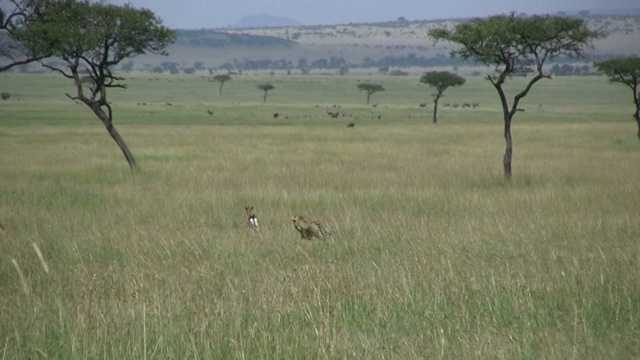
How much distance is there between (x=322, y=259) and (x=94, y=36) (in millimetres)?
16400

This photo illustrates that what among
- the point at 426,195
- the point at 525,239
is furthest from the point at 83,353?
the point at 426,195

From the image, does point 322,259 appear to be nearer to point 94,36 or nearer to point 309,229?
point 309,229

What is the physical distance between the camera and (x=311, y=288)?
321 inches

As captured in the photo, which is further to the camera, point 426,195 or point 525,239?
point 426,195

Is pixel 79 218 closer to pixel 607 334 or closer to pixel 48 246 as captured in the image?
pixel 48 246

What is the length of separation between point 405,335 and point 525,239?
17.8ft

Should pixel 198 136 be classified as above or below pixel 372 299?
below

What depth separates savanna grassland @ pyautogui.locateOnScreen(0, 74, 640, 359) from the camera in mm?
6352

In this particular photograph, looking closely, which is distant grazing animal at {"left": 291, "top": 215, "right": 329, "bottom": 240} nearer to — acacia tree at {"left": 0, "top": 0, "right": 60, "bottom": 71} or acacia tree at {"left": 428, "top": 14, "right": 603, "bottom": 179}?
acacia tree at {"left": 0, "top": 0, "right": 60, "bottom": 71}

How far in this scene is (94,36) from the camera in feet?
79.9

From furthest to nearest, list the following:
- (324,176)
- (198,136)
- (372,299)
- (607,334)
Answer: (198,136)
(324,176)
(372,299)
(607,334)

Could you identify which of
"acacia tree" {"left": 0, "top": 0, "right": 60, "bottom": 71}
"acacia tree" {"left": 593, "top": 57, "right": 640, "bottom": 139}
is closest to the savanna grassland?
"acacia tree" {"left": 0, "top": 0, "right": 60, "bottom": 71}

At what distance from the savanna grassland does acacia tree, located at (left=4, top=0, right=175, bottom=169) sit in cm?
252

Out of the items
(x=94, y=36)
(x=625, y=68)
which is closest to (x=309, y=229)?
(x=94, y=36)
